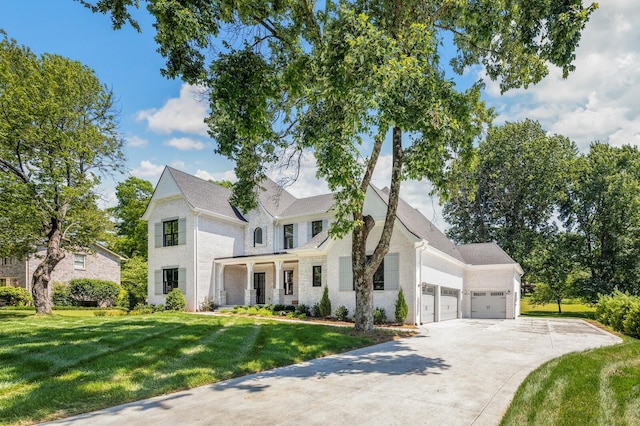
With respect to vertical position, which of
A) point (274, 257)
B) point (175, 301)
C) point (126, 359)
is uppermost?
point (274, 257)

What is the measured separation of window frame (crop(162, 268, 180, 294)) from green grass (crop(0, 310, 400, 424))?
10827 millimetres

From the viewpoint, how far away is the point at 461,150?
40.9 feet

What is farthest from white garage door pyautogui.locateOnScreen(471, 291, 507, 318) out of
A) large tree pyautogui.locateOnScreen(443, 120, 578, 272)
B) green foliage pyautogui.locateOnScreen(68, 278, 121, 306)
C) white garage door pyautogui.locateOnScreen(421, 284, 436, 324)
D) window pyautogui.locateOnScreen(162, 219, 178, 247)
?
green foliage pyautogui.locateOnScreen(68, 278, 121, 306)

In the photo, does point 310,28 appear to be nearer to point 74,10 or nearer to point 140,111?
point 74,10

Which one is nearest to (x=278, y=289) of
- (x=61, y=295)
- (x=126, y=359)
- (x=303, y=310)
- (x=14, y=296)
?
(x=303, y=310)

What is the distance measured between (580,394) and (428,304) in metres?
13.1

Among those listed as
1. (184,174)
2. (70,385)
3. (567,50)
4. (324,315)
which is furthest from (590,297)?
(70,385)

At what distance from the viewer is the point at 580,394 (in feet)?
19.1

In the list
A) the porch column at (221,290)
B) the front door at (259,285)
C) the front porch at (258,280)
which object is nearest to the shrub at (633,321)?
the front porch at (258,280)

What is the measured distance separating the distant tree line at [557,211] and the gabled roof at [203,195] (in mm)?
15349

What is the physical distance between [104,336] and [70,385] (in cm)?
452

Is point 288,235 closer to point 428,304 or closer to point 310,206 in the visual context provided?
point 310,206

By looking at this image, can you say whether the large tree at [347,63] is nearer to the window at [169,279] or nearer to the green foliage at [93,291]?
the window at [169,279]

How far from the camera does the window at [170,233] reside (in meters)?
23.8
